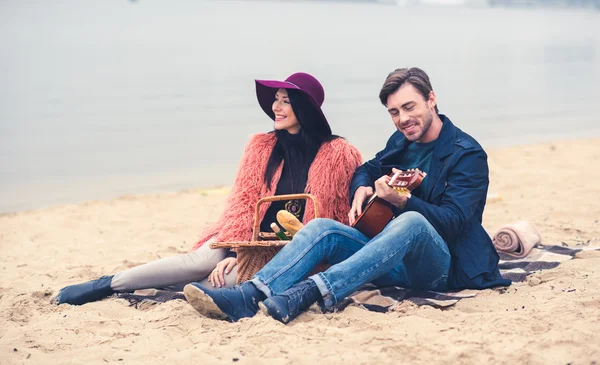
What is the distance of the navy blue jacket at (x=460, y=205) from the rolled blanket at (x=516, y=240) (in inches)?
33.5

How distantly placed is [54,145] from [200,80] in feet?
30.9

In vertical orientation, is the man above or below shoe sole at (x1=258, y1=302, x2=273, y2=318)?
above

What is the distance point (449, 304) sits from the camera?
13.2ft

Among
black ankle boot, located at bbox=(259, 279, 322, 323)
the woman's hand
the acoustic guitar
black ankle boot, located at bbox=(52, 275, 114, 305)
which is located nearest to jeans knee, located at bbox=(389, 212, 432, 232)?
the acoustic guitar

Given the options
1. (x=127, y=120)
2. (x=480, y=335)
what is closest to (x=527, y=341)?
(x=480, y=335)

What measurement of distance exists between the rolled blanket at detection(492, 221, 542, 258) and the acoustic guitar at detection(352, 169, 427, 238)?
4.49 ft

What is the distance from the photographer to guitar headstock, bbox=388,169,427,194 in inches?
158

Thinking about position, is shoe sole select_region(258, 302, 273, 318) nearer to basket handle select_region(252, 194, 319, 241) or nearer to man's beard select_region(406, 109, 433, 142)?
basket handle select_region(252, 194, 319, 241)

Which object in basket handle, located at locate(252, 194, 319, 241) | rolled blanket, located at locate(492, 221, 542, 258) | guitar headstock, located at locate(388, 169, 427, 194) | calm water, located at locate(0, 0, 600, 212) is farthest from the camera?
calm water, located at locate(0, 0, 600, 212)

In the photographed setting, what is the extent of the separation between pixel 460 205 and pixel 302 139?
1.17m

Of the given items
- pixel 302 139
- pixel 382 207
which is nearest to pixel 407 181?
pixel 382 207

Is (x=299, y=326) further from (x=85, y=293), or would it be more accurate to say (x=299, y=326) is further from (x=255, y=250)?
(x=85, y=293)

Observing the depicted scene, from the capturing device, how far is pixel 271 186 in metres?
4.77

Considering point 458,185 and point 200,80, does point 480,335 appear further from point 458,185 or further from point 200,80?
point 200,80
